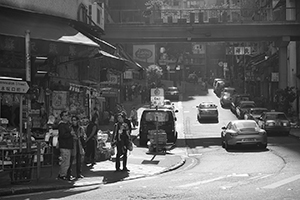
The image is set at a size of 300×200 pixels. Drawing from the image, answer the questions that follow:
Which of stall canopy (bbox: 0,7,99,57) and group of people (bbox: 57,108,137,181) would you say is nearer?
group of people (bbox: 57,108,137,181)

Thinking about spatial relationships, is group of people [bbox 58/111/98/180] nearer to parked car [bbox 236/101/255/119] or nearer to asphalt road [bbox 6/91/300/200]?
asphalt road [bbox 6/91/300/200]

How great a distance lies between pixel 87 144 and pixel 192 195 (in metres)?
7.42

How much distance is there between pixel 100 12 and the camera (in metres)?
25.6

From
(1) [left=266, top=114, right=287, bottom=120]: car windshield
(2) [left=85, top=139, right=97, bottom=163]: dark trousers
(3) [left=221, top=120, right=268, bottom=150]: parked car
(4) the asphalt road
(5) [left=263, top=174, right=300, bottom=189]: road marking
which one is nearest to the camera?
(4) the asphalt road

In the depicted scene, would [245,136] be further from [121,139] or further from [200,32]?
[200,32]

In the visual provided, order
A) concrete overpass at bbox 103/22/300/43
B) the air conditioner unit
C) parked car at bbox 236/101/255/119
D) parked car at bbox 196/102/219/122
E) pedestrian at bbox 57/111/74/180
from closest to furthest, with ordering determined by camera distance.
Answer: pedestrian at bbox 57/111/74/180 → the air conditioner unit → concrete overpass at bbox 103/22/300/43 → parked car at bbox 196/102/219/122 → parked car at bbox 236/101/255/119

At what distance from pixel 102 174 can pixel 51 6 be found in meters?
6.57

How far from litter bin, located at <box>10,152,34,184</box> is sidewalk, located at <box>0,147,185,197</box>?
7.4 inches

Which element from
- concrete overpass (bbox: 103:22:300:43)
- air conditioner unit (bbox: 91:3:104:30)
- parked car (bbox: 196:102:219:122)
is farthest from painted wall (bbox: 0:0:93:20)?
parked car (bbox: 196:102:219:122)

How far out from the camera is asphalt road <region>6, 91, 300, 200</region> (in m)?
11.5

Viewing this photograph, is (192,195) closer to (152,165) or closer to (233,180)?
(233,180)

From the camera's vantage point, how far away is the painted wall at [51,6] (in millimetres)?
17219

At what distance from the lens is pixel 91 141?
59.6ft

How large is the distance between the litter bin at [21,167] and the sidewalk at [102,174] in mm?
189
